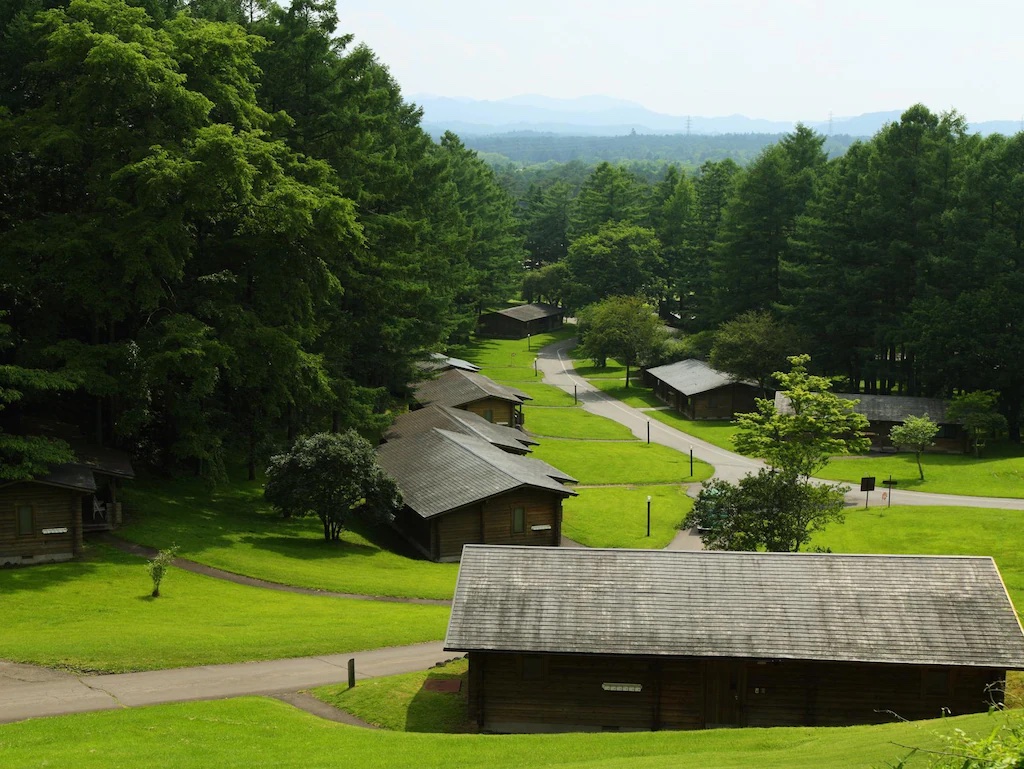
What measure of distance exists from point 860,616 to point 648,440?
4873cm

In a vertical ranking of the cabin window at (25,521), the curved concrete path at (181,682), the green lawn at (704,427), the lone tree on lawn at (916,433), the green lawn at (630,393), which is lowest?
the green lawn at (704,427)

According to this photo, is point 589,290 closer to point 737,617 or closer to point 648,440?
point 648,440

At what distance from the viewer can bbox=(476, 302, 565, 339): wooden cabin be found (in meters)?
128

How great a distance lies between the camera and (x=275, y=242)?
1770 inches

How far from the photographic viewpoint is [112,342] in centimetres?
4244

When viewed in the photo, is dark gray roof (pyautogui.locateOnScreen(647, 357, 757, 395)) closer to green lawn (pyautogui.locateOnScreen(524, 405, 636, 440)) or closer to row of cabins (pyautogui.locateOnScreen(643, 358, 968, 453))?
row of cabins (pyautogui.locateOnScreen(643, 358, 968, 453))

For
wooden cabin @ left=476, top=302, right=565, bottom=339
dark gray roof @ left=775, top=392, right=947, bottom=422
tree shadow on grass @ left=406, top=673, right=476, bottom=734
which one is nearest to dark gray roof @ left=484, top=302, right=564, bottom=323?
wooden cabin @ left=476, top=302, right=565, bottom=339

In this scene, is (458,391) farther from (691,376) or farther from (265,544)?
(265,544)

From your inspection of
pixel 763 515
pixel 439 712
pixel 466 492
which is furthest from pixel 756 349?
pixel 439 712

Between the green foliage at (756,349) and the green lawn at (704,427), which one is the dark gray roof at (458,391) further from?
the green foliage at (756,349)

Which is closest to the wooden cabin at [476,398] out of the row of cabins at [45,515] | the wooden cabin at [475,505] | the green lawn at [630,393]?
the green lawn at [630,393]

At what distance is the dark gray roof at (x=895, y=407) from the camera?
71.1 metres

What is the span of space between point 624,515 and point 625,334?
4581 centimetres

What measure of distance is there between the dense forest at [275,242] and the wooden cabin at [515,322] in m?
33.3
